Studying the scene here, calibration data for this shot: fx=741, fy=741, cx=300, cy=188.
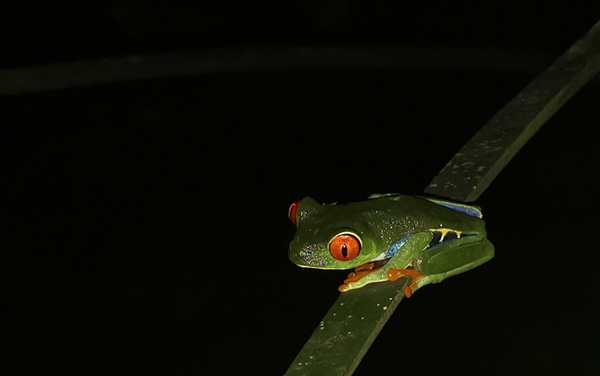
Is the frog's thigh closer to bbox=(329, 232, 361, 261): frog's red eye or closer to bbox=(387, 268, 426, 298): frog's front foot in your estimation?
bbox=(387, 268, 426, 298): frog's front foot

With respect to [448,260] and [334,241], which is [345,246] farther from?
[448,260]

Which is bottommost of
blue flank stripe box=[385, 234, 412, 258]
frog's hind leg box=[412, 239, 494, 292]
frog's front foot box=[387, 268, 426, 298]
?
frog's front foot box=[387, 268, 426, 298]

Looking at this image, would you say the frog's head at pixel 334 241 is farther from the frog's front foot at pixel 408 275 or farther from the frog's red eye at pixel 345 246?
the frog's front foot at pixel 408 275

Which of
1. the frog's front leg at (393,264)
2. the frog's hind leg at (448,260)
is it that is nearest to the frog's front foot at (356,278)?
the frog's front leg at (393,264)

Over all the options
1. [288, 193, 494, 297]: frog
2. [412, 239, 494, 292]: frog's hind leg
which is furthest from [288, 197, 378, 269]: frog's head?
[412, 239, 494, 292]: frog's hind leg

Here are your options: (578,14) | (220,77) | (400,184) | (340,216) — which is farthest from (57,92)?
(578,14)

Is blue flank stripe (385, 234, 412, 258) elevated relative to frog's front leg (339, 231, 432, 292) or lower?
elevated
